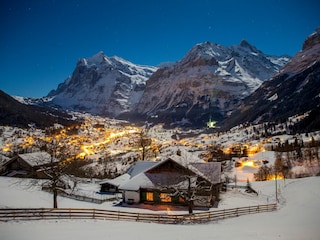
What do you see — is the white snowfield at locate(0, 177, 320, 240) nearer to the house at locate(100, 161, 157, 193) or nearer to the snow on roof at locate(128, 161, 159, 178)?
the snow on roof at locate(128, 161, 159, 178)

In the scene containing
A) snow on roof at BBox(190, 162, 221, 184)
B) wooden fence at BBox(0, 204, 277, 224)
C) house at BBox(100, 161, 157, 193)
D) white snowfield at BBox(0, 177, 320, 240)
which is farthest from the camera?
house at BBox(100, 161, 157, 193)

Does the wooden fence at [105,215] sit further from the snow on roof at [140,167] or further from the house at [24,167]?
the house at [24,167]

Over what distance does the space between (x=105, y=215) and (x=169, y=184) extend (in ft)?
44.3

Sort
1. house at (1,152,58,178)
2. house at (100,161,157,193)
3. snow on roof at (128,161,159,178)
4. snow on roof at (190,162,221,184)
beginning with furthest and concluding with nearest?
1. house at (1,152,58,178)
2. house at (100,161,157,193)
3. snow on roof at (128,161,159,178)
4. snow on roof at (190,162,221,184)

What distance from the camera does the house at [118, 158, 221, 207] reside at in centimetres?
3866

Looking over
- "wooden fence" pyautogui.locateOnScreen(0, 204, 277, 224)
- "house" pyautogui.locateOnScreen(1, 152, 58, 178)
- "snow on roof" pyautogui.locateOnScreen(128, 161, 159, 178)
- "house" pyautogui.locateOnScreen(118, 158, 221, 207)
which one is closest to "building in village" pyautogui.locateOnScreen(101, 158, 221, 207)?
"house" pyautogui.locateOnScreen(118, 158, 221, 207)

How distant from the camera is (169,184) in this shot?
39.2 meters

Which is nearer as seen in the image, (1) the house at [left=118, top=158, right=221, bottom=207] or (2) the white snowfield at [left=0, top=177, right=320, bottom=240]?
(2) the white snowfield at [left=0, top=177, right=320, bottom=240]

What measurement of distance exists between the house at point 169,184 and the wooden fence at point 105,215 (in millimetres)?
6294

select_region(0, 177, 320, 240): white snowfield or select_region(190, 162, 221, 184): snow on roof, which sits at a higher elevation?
select_region(190, 162, 221, 184): snow on roof

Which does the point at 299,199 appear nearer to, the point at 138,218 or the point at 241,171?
the point at 138,218

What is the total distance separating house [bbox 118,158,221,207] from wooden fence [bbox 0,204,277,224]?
20.6ft

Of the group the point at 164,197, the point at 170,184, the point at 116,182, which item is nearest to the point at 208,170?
the point at 170,184

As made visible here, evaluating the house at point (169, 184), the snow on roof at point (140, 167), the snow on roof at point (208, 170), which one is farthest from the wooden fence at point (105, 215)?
the snow on roof at point (140, 167)
